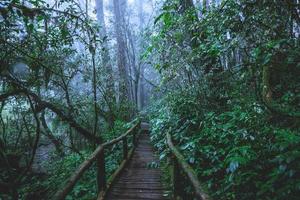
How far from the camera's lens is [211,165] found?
17.5 ft

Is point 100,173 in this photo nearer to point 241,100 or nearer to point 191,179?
point 191,179

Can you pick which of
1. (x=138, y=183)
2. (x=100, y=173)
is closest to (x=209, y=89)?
(x=138, y=183)

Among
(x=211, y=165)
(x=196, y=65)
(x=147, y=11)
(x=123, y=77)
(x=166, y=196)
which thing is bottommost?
(x=166, y=196)

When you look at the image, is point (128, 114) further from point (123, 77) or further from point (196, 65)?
point (196, 65)

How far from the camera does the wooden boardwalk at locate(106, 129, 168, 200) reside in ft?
18.1

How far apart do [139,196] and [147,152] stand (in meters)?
4.74

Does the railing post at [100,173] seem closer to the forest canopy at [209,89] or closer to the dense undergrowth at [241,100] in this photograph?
the forest canopy at [209,89]

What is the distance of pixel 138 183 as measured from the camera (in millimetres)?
6344

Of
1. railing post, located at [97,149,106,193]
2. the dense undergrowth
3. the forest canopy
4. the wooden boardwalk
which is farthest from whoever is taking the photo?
the wooden boardwalk

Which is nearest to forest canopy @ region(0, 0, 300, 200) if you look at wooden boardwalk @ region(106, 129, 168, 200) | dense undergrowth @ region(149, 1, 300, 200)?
dense undergrowth @ region(149, 1, 300, 200)

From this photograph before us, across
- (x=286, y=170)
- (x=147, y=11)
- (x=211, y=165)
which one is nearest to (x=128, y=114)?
(x=211, y=165)

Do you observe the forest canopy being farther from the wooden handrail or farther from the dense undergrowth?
the wooden handrail

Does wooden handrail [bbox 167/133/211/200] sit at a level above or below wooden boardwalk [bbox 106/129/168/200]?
above

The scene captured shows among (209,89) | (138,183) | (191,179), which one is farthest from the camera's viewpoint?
(209,89)
